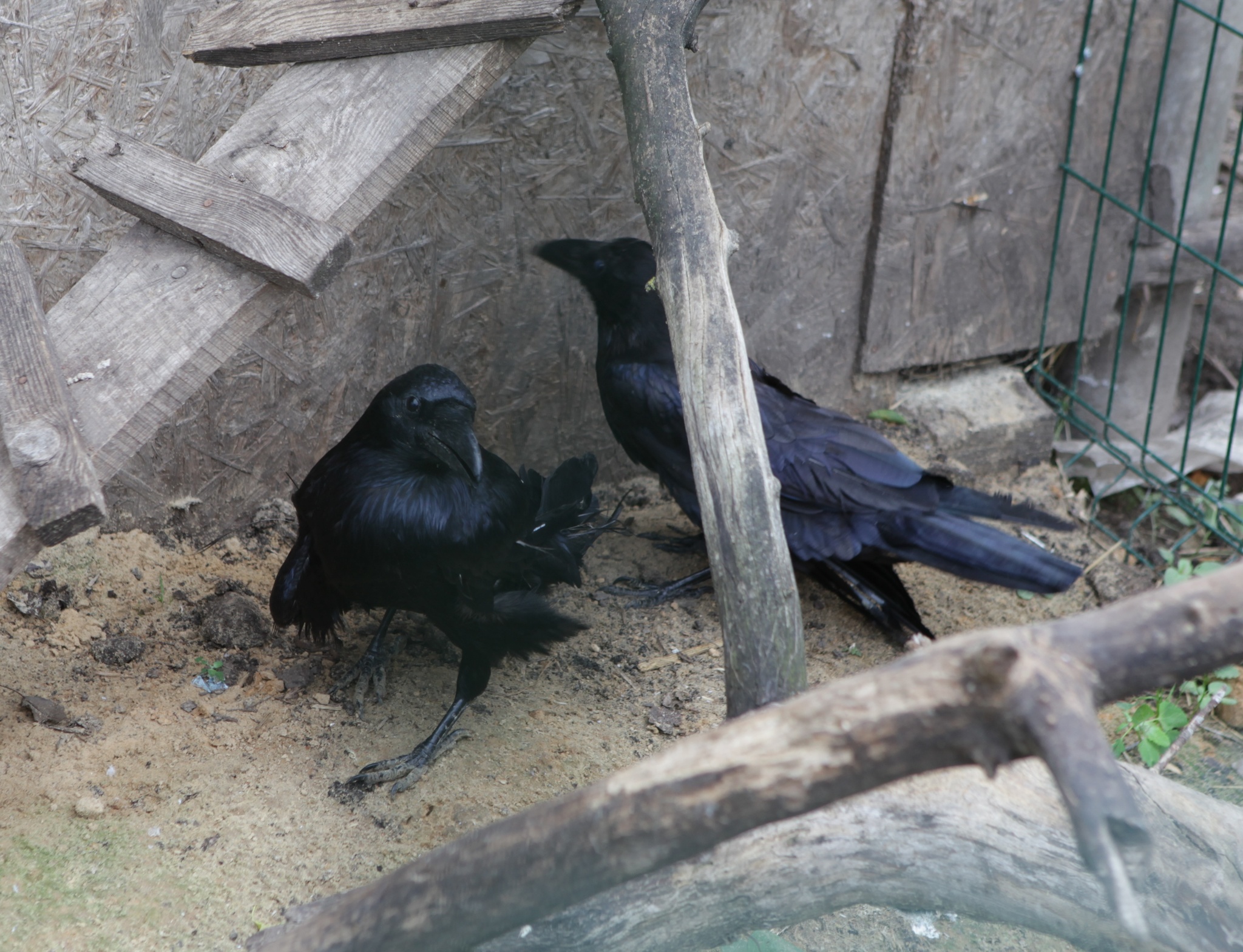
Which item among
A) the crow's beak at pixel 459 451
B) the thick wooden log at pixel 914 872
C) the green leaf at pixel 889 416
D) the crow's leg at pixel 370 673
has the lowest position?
the crow's leg at pixel 370 673

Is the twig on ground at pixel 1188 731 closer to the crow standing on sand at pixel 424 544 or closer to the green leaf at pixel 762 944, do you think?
the green leaf at pixel 762 944

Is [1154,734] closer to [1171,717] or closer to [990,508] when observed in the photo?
[1171,717]

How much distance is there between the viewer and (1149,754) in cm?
304

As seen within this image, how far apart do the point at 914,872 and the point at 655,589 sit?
193cm

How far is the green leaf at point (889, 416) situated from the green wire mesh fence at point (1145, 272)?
792mm

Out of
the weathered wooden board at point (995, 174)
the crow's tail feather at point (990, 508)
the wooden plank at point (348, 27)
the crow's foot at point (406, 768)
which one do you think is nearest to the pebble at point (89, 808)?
the crow's foot at point (406, 768)

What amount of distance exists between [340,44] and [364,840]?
5.87ft

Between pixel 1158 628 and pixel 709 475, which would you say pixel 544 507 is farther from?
pixel 1158 628

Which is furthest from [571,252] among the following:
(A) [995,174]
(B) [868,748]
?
(B) [868,748]

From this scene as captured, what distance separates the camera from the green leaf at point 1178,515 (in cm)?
440

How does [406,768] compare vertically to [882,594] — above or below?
above

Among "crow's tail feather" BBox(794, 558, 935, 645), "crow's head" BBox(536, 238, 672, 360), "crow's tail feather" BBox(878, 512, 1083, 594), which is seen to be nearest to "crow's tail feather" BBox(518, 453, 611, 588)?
"crow's head" BBox(536, 238, 672, 360)

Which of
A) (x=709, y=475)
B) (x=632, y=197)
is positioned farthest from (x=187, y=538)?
(x=709, y=475)

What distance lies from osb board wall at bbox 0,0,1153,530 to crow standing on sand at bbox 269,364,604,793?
521mm
